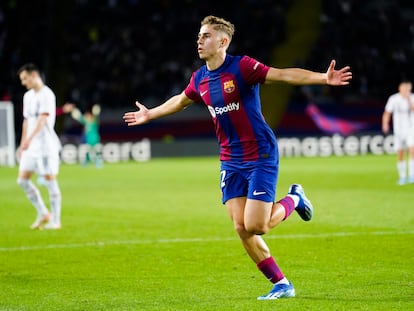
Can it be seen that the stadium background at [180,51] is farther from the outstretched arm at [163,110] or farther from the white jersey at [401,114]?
the outstretched arm at [163,110]

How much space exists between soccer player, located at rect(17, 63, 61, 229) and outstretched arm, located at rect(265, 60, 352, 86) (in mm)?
6805

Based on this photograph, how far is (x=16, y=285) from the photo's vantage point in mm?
8992

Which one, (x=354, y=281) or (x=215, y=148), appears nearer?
(x=354, y=281)

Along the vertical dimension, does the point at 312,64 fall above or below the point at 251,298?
above

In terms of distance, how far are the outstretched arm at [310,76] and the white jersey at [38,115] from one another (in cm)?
675

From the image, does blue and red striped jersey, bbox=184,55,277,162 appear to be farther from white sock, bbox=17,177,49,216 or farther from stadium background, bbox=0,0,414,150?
stadium background, bbox=0,0,414,150

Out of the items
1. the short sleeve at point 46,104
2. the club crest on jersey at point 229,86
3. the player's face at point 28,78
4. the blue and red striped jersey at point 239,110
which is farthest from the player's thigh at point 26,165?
the club crest on jersey at point 229,86

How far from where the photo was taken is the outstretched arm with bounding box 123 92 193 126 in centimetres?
854

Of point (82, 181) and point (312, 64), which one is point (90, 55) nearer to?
point (312, 64)

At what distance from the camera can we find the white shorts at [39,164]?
1416cm

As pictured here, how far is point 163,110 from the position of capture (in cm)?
868

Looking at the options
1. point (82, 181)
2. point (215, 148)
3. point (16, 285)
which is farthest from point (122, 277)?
point (215, 148)

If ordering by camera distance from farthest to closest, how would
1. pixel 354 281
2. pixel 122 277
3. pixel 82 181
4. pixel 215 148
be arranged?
pixel 215 148 → pixel 82 181 → pixel 122 277 → pixel 354 281

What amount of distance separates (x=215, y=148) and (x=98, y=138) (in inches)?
211
